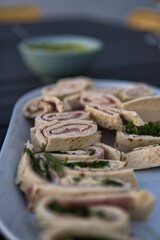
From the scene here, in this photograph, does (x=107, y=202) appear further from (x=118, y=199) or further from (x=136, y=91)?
(x=136, y=91)

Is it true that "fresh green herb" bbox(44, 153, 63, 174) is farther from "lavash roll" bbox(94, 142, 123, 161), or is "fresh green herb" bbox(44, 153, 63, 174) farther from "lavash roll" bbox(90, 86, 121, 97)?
"lavash roll" bbox(90, 86, 121, 97)

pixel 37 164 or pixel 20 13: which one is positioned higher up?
pixel 37 164

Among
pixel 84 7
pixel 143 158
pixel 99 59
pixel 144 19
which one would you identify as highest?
pixel 143 158

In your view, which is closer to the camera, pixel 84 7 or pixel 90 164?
pixel 90 164

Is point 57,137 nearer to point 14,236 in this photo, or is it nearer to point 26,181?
point 26,181

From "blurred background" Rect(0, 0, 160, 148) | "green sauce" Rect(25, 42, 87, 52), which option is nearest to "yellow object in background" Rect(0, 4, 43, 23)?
"blurred background" Rect(0, 0, 160, 148)

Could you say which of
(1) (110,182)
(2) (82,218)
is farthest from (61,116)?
(2) (82,218)

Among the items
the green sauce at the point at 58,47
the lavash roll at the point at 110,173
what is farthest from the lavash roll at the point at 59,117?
the green sauce at the point at 58,47
